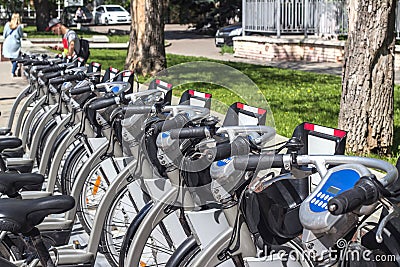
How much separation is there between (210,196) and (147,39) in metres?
11.4

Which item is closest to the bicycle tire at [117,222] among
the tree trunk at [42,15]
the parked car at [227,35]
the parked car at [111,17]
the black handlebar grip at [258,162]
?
the black handlebar grip at [258,162]

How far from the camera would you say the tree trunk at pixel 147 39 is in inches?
565

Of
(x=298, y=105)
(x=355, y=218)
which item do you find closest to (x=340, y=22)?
(x=298, y=105)

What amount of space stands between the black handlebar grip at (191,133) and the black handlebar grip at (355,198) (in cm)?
95

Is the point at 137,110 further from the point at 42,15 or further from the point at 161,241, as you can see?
the point at 42,15

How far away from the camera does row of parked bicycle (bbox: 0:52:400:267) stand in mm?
2641

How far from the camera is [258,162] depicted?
A: 9.05 ft

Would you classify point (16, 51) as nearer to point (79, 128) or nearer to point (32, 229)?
point (79, 128)

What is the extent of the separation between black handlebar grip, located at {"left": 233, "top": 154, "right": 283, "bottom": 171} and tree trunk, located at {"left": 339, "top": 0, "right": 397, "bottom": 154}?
4076 millimetres

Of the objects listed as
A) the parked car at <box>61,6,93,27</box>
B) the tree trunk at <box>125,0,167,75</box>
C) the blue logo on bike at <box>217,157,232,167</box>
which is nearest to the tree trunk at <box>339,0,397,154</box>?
the blue logo on bike at <box>217,157,232,167</box>

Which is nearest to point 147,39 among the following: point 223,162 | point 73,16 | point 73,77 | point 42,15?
point 73,77

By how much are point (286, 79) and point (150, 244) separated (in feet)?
33.2

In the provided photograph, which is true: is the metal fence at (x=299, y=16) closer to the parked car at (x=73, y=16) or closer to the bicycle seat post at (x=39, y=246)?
the bicycle seat post at (x=39, y=246)

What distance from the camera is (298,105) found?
9922 millimetres
